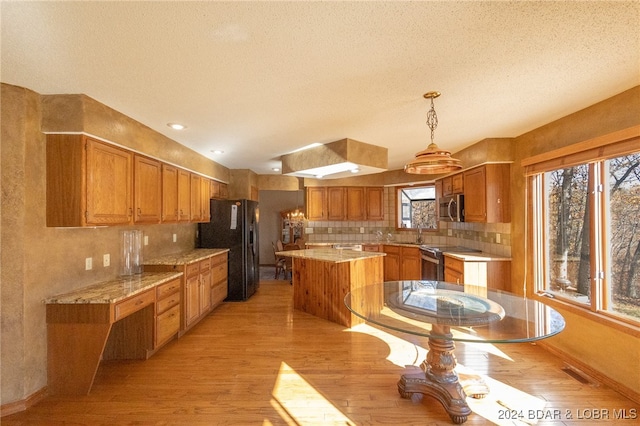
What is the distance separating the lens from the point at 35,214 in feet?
7.09

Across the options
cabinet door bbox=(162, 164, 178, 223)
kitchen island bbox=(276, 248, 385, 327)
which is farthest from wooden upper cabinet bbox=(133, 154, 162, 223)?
kitchen island bbox=(276, 248, 385, 327)

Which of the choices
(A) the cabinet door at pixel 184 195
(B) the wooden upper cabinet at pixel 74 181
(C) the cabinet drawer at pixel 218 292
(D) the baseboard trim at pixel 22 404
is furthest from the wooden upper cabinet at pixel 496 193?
(D) the baseboard trim at pixel 22 404

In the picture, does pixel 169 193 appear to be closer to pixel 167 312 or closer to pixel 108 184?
pixel 108 184

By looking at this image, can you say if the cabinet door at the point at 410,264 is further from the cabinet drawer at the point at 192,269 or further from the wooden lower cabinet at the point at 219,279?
the cabinet drawer at the point at 192,269

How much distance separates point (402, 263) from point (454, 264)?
5.51 ft

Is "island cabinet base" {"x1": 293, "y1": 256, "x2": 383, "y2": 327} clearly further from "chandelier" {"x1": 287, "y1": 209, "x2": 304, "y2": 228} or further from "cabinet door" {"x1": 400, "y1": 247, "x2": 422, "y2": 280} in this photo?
"chandelier" {"x1": 287, "y1": 209, "x2": 304, "y2": 228}

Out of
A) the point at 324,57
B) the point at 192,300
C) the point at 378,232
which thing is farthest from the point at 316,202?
the point at 324,57

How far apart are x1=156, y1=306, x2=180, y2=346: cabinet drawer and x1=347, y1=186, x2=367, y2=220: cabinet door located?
390 cm

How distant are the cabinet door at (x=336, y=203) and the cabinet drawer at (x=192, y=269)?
312 cm

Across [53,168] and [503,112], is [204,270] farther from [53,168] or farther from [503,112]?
[503,112]

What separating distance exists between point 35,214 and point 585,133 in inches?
184

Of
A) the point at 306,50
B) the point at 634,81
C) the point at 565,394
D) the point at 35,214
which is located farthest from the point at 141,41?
the point at 565,394

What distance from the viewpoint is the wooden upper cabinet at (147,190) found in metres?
2.89

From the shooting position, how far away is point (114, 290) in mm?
2469
